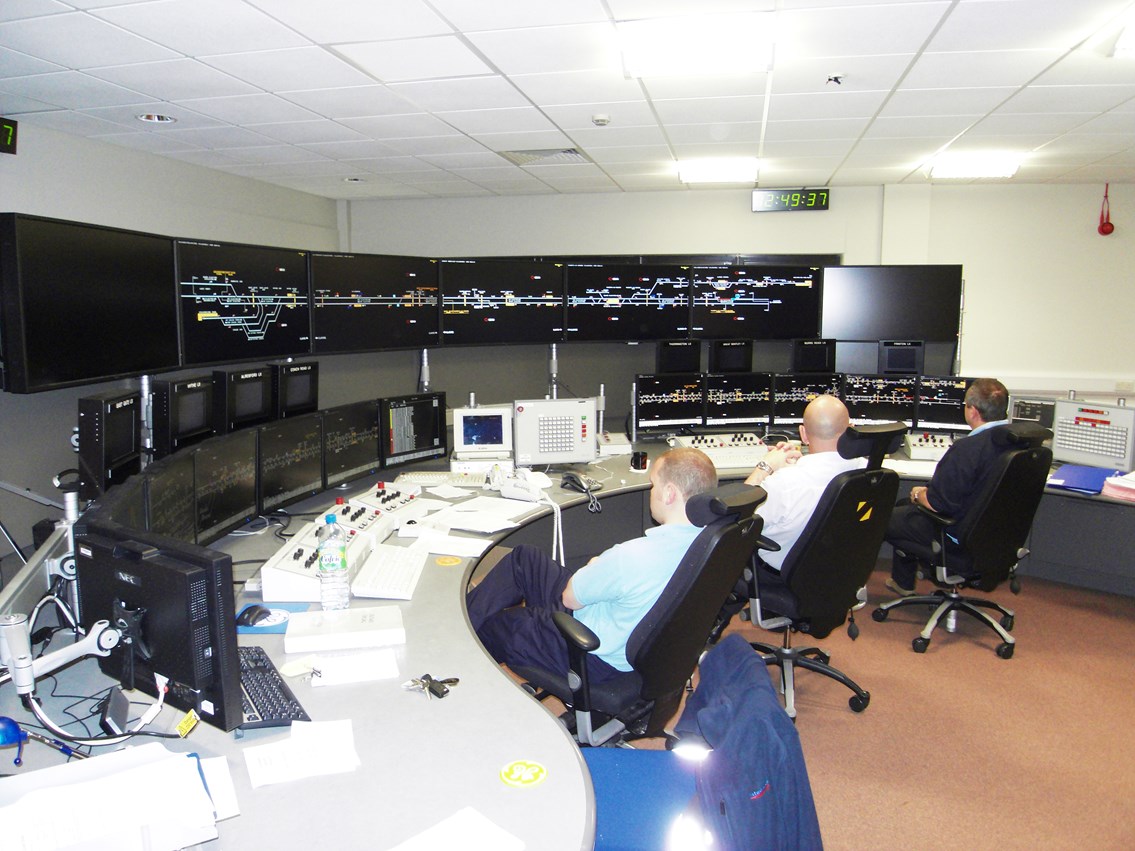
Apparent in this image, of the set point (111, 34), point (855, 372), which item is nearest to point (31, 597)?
point (111, 34)

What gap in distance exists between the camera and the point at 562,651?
2.22 meters

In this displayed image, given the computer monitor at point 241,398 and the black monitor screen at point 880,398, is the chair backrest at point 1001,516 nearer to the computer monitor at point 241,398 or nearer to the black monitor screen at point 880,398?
the black monitor screen at point 880,398

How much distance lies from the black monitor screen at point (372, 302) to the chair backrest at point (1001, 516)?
9.25 feet

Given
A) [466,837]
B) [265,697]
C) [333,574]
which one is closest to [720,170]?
[333,574]

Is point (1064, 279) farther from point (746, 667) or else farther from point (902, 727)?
point (746, 667)

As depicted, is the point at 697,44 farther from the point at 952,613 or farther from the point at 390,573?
the point at 952,613

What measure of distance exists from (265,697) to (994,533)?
3045 millimetres

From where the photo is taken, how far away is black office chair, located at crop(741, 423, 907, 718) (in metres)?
2.66

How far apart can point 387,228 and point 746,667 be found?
595 centimetres

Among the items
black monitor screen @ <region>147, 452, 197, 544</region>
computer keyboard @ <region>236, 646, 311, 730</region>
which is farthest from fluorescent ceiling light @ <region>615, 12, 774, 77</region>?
computer keyboard @ <region>236, 646, 311, 730</region>

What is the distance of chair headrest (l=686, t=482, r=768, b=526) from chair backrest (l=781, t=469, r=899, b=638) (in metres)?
0.78

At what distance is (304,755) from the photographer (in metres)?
1.43

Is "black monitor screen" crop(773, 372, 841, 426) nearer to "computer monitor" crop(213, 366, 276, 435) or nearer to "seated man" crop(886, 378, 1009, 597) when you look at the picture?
"seated man" crop(886, 378, 1009, 597)

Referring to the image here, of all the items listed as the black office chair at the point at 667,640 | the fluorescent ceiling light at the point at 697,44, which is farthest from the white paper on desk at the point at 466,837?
the fluorescent ceiling light at the point at 697,44
